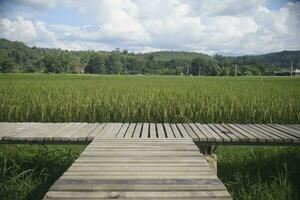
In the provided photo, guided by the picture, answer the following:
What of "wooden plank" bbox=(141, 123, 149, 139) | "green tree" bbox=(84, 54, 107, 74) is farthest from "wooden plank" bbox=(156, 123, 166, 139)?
"green tree" bbox=(84, 54, 107, 74)

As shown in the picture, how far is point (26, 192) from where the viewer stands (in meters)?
4.33

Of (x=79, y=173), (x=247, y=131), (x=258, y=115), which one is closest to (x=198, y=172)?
(x=79, y=173)

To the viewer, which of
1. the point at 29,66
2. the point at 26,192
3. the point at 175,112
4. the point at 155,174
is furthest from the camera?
the point at 29,66

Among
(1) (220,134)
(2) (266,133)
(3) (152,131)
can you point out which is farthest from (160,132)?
(2) (266,133)

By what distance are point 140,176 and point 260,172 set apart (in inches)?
121

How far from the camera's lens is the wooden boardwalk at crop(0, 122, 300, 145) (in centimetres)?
447

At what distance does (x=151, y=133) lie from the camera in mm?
4809

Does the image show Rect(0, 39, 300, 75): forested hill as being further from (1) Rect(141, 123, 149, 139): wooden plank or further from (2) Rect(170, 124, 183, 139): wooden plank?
(2) Rect(170, 124, 183, 139): wooden plank

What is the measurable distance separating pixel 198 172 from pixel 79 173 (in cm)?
94

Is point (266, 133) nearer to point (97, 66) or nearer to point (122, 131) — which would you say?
point (122, 131)

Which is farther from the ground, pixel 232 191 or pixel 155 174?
pixel 155 174

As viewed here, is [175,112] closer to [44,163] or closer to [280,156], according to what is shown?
[280,156]

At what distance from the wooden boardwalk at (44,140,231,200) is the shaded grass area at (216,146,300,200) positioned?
127 cm

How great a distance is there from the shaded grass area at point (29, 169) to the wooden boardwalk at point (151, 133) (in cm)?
40
